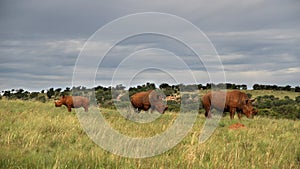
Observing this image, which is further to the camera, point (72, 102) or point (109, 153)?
point (72, 102)

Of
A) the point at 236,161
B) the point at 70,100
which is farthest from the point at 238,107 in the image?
the point at 236,161

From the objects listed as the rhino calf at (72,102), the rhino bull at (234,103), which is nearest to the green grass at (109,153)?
the rhino bull at (234,103)

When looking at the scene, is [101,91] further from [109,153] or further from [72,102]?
[109,153]

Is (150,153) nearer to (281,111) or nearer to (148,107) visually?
(148,107)

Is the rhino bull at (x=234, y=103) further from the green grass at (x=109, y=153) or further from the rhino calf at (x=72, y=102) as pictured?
the green grass at (x=109, y=153)

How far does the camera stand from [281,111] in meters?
42.6

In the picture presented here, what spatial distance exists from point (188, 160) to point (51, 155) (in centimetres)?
254

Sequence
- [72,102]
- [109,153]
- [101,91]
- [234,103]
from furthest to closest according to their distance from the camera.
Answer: [101,91] → [72,102] → [234,103] → [109,153]

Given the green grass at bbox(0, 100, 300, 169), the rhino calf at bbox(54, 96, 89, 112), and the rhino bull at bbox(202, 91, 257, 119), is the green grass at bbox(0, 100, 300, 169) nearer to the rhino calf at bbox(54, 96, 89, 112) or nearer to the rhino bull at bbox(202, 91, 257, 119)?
the rhino bull at bbox(202, 91, 257, 119)

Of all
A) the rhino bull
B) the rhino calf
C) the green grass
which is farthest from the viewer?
the rhino calf

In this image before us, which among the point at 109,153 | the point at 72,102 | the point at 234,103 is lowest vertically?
the point at 109,153

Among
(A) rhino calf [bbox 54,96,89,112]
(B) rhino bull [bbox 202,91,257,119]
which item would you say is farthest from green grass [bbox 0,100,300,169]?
(A) rhino calf [bbox 54,96,89,112]

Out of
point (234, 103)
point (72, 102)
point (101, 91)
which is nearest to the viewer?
point (234, 103)

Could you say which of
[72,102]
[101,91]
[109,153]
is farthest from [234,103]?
[101,91]
